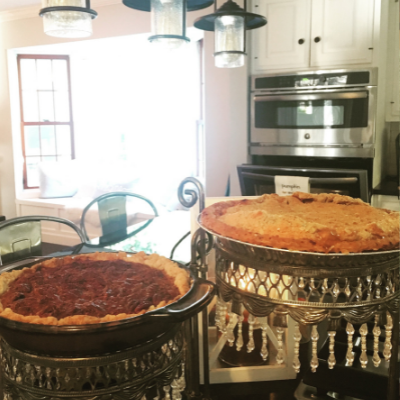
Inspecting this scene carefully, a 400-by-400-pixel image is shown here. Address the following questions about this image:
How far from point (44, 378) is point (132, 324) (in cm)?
26

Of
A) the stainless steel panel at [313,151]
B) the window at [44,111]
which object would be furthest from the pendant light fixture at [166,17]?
the window at [44,111]

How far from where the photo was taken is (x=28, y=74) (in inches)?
222

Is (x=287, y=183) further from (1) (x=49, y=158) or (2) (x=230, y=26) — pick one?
(1) (x=49, y=158)

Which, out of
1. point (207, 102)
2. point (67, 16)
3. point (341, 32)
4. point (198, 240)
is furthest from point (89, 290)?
point (207, 102)

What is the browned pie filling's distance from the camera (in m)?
0.95

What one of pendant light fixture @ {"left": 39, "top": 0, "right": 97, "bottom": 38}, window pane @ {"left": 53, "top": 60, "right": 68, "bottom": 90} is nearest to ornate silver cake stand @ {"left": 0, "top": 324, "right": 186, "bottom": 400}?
pendant light fixture @ {"left": 39, "top": 0, "right": 97, "bottom": 38}

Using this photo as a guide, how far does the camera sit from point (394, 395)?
1.20 meters

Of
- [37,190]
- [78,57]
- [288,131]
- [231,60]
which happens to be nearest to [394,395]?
[231,60]

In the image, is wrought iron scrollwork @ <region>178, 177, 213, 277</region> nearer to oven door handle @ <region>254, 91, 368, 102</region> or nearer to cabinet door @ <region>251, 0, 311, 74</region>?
oven door handle @ <region>254, 91, 368, 102</region>

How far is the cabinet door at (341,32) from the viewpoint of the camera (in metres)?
2.86

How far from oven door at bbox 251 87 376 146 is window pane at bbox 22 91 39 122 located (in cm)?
354

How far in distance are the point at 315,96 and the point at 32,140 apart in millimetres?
4061

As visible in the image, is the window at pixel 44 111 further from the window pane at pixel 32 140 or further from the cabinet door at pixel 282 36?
the cabinet door at pixel 282 36

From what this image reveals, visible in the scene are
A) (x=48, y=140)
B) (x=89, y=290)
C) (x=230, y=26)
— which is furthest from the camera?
(x=48, y=140)
